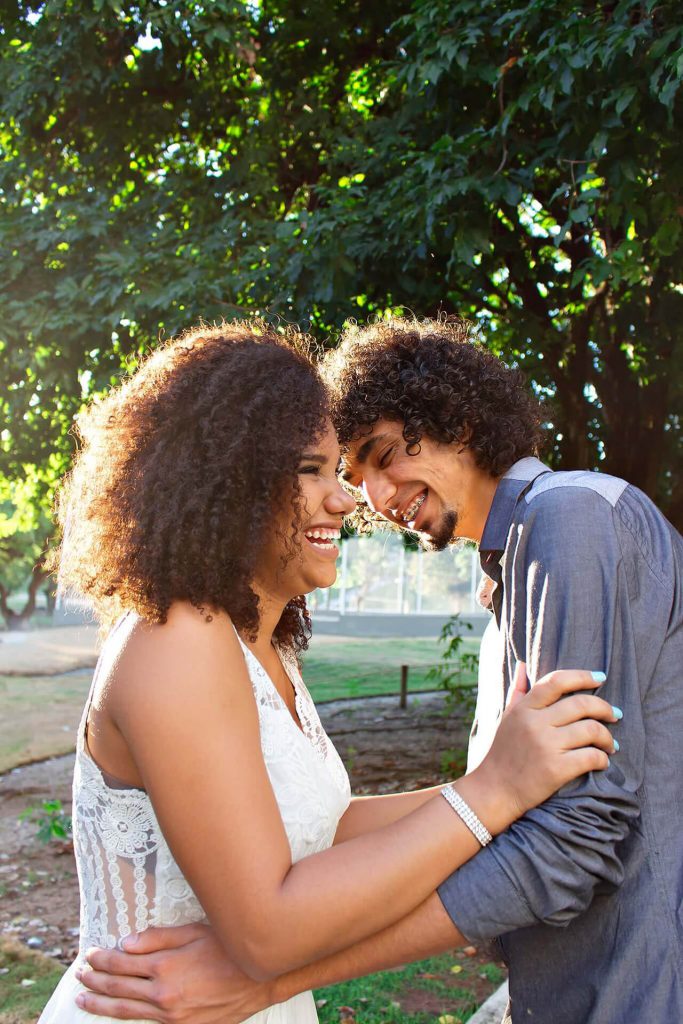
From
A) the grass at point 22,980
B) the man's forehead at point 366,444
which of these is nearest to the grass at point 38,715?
the grass at point 22,980

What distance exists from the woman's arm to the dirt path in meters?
5.12

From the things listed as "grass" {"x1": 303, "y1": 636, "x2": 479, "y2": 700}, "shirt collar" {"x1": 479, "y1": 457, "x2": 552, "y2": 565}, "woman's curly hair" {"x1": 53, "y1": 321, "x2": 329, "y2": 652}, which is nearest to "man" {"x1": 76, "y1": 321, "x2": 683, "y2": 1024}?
"shirt collar" {"x1": 479, "y1": 457, "x2": 552, "y2": 565}

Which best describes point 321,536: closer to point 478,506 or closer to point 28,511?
point 478,506

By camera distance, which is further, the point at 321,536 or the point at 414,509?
the point at 414,509

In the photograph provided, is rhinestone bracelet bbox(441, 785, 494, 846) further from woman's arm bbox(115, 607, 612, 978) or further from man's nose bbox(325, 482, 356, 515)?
man's nose bbox(325, 482, 356, 515)

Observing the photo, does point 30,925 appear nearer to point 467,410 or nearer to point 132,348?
point 132,348

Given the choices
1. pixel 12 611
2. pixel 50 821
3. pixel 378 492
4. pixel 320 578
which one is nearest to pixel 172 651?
pixel 320 578

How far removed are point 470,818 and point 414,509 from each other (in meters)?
1.12

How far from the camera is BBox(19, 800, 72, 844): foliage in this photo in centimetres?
779

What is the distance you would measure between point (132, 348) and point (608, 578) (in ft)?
23.2

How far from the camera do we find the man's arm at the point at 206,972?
187cm

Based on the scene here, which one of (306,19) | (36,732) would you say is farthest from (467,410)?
(36,732)

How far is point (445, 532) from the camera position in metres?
2.79

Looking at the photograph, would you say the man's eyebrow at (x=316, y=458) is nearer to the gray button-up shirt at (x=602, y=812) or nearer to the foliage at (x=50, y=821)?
the gray button-up shirt at (x=602, y=812)
